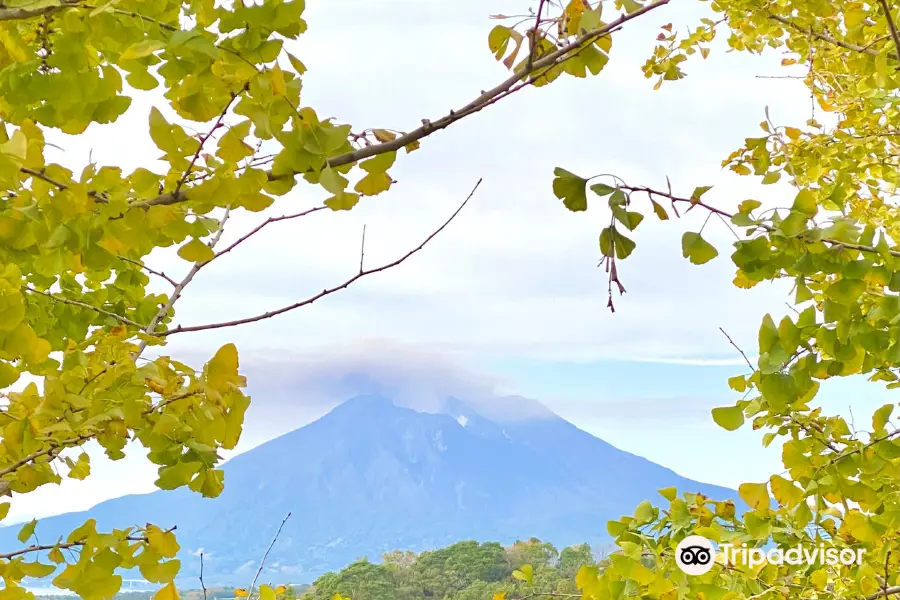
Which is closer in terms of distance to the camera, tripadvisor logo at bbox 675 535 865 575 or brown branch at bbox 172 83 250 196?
brown branch at bbox 172 83 250 196

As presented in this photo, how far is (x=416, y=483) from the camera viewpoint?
68.7 metres

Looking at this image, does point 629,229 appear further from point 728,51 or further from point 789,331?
point 728,51

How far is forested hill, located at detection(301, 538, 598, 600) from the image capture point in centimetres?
1227

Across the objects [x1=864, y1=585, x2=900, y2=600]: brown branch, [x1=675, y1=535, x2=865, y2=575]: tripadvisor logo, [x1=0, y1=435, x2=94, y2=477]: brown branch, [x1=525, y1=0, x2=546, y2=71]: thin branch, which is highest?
[x1=525, y1=0, x2=546, y2=71]: thin branch

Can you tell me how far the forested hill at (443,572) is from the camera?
40.3 ft

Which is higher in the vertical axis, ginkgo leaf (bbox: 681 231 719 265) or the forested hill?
the forested hill

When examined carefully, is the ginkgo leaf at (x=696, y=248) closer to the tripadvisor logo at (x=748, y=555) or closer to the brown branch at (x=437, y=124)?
the brown branch at (x=437, y=124)

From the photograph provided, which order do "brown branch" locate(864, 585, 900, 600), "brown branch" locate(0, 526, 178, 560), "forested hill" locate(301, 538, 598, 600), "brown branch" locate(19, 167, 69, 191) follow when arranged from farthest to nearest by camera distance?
"forested hill" locate(301, 538, 598, 600), "brown branch" locate(864, 585, 900, 600), "brown branch" locate(0, 526, 178, 560), "brown branch" locate(19, 167, 69, 191)

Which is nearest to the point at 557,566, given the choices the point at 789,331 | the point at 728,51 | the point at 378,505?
the point at 728,51

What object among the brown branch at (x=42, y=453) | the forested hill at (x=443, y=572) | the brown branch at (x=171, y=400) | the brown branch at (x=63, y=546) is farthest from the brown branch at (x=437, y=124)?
the forested hill at (x=443, y=572)

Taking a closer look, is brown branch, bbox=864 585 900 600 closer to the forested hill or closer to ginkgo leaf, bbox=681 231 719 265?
ginkgo leaf, bbox=681 231 719 265

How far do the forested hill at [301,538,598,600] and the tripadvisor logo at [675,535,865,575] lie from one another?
10.2 meters

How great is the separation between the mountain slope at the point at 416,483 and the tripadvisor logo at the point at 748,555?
187 ft

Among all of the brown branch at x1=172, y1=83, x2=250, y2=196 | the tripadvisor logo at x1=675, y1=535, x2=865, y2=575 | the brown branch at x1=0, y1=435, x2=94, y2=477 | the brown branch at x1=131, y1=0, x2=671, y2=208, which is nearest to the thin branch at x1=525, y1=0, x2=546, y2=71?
the brown branch at x1=131, y1=0, x2=671, y2=208
